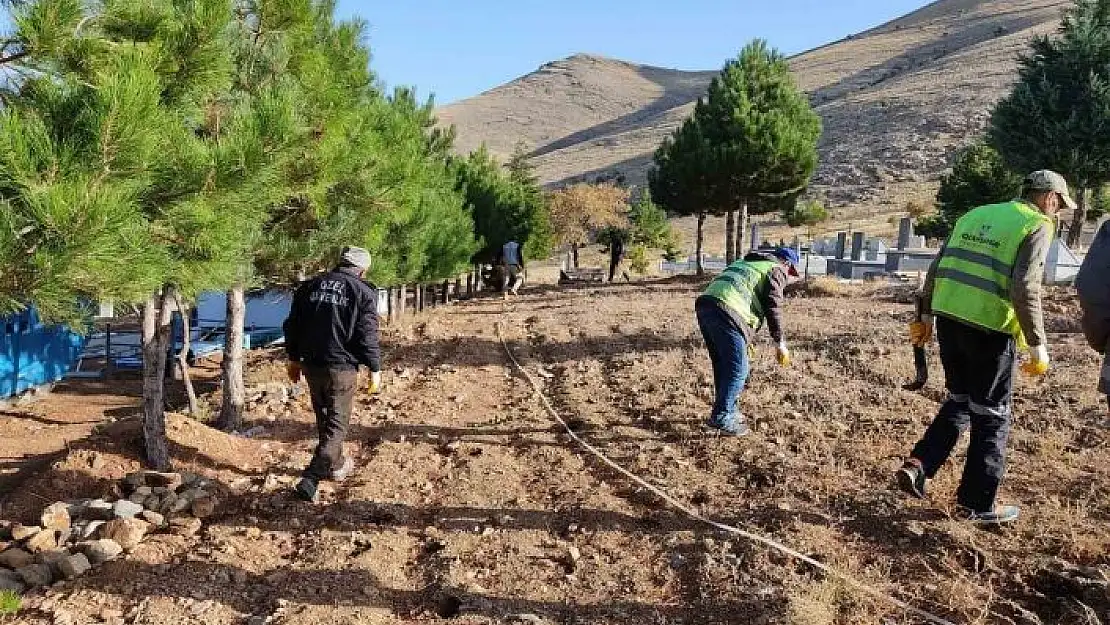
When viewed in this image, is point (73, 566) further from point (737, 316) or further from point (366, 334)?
point (737, 316)

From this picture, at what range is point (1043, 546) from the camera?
346 cm

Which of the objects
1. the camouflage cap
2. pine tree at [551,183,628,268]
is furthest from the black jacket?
pine tree at [551,183,628,268]

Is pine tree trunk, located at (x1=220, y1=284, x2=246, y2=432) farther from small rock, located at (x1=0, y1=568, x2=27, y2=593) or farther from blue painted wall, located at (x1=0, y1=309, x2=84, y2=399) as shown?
blue painted wall, located at (x1=0, y1=309, x2=84, y2=399)

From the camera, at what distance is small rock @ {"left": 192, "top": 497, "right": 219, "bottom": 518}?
4.40 metres

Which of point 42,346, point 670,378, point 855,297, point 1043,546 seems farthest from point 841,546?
point 42,346

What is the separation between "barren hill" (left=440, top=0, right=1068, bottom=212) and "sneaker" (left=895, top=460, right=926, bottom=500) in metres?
47.6

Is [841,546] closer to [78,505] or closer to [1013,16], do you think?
[78,505]

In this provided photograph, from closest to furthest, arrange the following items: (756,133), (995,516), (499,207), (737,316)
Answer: (995,516) → (737,316) → (756,133) → (499,207)

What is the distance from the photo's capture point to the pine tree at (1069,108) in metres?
16.8

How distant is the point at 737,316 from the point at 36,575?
437 cm

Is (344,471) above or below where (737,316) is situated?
below

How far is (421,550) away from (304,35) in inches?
190

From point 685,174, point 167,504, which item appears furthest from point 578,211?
point 167,504

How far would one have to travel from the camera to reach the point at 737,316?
5.43 metres
